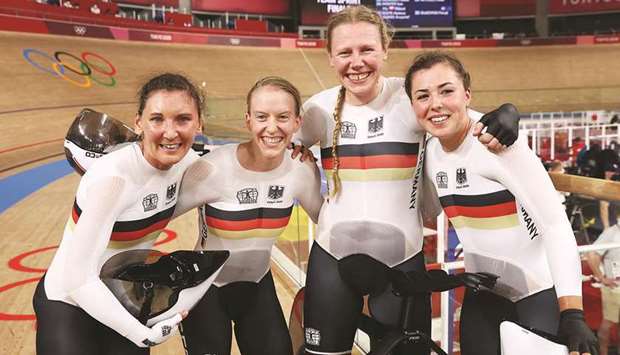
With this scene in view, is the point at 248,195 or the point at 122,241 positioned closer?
the point at 122,241

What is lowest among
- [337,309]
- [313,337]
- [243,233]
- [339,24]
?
[313,337]

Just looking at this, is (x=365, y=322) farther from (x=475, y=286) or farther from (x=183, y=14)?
(x=183, y=14)

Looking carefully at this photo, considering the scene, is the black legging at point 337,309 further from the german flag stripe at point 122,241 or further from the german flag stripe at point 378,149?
the german flag stripe at point 122,241

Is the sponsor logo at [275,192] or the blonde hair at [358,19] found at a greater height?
the blonde hair at [358,19]

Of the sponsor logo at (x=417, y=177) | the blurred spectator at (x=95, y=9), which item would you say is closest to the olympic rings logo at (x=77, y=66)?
the blurred spectator at (x=95, y=9)

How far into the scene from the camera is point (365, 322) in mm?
2055

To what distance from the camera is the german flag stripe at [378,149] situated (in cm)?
203

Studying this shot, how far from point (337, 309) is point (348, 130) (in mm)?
705

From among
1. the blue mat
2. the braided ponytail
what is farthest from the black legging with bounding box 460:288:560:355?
the blue mat

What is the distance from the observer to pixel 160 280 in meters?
1.82

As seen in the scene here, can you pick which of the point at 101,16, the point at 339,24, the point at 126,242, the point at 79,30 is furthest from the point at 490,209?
the point at 101,16

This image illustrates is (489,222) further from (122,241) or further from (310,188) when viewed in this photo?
(122,241)

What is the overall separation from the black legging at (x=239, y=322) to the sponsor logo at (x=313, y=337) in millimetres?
103

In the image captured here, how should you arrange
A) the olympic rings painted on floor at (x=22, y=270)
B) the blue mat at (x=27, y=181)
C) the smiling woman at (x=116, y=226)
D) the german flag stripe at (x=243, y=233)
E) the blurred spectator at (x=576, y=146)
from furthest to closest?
the blurred spectator at (x=576, y=146) < the blue mat at (x=27, y=181) < the olympic rings painted on floor at (x=22, y=270) < the german flag stripe at (x=243, y=233) < the smiling woman at (x=116, y=226)
